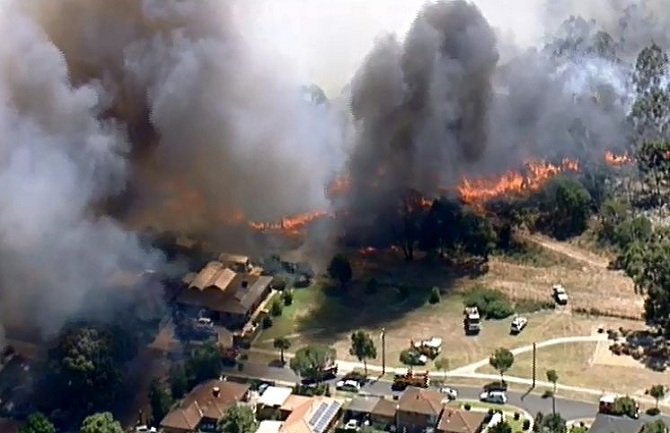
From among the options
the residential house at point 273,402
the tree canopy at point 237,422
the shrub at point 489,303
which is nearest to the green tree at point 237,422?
the tree canopy at point 237,422

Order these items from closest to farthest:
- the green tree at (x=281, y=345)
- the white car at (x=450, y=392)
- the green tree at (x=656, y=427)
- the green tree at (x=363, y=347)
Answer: the green tree at (x=656, y=427) → the white car at (x=450, y=392) → the green tree at (x=363, y=347) → the green tree at (x=281, y=345)

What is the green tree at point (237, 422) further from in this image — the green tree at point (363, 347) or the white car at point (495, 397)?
the white car at point (495, 397)

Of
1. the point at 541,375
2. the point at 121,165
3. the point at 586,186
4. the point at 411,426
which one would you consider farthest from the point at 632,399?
the point at 121,165

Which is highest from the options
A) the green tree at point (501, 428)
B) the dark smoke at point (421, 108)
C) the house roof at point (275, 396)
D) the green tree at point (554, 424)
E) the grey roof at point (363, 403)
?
the dark smoke at point (421, 108)

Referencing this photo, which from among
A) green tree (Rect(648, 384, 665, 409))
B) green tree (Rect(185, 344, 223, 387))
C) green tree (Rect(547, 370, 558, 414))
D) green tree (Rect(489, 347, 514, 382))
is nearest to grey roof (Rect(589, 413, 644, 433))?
green tree (Rect(648, 384, 665, 409))

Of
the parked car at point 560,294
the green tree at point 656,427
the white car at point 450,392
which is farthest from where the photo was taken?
the parked car at point 560,294

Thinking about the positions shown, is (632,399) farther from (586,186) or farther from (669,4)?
(669,4)

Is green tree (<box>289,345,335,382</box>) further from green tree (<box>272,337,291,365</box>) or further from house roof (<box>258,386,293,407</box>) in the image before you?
green tree (<box>272,337,291,365</box>)
